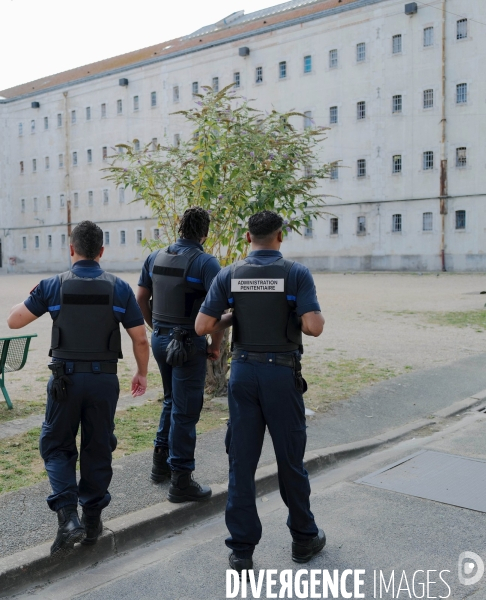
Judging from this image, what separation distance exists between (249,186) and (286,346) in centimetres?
421

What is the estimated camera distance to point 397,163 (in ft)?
162

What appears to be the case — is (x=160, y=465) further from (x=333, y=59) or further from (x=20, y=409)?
(x=333, y=59)

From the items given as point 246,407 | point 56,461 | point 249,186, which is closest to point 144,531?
point 56,461

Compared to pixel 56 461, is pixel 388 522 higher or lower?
lower

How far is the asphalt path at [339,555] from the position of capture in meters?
4.27

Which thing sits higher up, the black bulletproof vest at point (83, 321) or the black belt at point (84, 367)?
the black bulletproof vest at point (83, 321)

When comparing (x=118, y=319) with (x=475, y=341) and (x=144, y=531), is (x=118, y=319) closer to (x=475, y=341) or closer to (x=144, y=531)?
(x=144, y=531)

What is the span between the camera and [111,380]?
4656 mm

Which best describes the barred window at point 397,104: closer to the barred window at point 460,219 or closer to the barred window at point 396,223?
the barred window at point 396,223

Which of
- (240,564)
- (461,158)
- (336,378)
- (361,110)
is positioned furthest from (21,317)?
(361,110)

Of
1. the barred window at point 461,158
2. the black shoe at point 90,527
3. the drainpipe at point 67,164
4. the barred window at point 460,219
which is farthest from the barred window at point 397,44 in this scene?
the black shoe at point 90,527

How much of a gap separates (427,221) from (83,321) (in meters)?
45.8

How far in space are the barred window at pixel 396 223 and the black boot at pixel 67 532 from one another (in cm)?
4675

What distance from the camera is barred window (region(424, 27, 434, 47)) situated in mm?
47125
